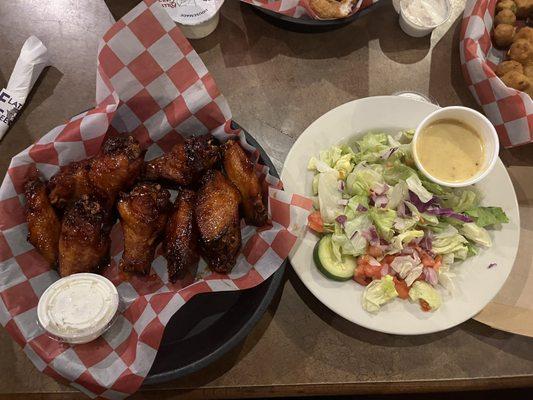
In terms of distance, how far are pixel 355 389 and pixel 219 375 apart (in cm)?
46

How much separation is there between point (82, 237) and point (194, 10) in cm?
94

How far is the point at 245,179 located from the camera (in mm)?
1592

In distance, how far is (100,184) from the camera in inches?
62.2

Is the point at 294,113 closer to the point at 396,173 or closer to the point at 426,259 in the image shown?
the point at 396,173

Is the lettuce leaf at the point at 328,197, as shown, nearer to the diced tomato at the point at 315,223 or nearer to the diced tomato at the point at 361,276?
the diced tomato at the point at 315,223

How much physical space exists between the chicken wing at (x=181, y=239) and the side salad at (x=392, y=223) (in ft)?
1.26

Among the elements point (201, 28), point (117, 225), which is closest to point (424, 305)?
point (117, 225)

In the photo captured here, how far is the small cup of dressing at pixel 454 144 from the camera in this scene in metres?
1.66

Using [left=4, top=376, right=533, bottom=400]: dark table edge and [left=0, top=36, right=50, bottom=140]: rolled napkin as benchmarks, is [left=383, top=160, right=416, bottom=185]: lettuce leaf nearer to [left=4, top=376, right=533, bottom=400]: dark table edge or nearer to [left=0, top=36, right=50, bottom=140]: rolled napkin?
[left=4, top=376, right=533, bottom=400]: dark table edge

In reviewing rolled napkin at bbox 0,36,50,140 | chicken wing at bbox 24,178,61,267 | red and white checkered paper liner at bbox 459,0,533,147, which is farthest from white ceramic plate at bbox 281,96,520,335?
rolled napkin at bbox 0,36,50,140

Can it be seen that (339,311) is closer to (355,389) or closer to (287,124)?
(355,389)

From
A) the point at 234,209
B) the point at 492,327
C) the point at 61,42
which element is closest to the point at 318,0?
the point at 234,209

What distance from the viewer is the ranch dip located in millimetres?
2012

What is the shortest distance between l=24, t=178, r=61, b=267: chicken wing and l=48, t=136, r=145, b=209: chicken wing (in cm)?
4
